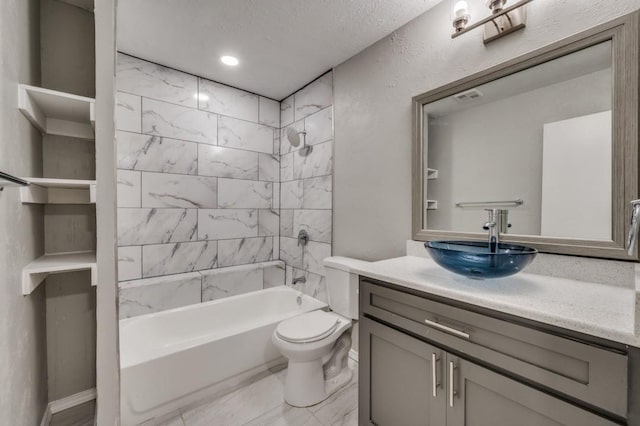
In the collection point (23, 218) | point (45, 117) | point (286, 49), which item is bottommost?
point (23, 218)

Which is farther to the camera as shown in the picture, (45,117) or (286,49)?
(286,49)

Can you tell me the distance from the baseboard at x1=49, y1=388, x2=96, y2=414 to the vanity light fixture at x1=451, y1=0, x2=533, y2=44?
9.69 feet

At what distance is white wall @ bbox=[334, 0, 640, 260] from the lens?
1.27 m

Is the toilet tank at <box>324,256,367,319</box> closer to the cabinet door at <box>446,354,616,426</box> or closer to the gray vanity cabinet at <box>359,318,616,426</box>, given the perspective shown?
the gray vanity cabinet at <box>359,318,616,426</box>

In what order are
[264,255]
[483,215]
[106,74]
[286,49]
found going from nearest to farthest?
[106,74] < [483,215] < [286,49] < [264,255]

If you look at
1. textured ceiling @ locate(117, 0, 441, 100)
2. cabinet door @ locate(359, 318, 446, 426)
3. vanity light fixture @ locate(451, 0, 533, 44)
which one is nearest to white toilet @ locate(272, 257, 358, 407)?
cabinet door @ locate(359, 318, 446, 426)

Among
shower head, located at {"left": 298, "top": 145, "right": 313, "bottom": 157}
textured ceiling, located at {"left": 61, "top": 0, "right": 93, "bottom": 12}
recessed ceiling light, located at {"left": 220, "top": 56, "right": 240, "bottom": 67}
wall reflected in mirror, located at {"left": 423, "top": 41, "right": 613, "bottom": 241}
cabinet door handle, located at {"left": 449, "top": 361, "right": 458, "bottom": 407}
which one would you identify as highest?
recessed ceiling light, located at {"left": 220, "top": 56, "right": 240, "bottom": 67}

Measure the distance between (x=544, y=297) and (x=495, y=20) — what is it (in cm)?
134

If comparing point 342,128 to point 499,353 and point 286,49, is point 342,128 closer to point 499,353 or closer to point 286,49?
point 286,49

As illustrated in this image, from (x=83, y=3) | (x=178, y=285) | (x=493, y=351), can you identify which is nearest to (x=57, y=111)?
(x=83, y=3)

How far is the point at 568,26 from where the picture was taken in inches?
47.3

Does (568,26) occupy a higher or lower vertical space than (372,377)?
higher

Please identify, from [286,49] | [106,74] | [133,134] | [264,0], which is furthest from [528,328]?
[133,134]

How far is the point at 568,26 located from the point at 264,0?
1561 mm
